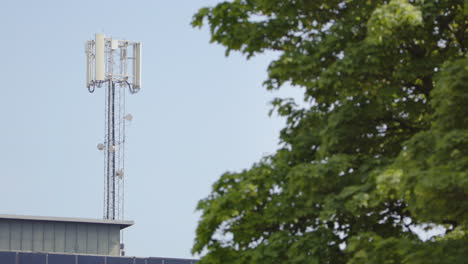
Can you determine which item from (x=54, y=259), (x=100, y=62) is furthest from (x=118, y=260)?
(x=100, y=62)

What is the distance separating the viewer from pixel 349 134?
58.9 feet

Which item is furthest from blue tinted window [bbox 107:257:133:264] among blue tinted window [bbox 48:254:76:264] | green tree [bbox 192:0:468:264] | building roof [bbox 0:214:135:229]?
green tree [bbox 192:0:468:264]

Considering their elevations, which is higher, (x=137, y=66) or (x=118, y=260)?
(x=137, y=66)

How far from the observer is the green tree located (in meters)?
15.9

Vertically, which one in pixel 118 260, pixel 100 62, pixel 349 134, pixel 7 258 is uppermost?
pixel 100 62

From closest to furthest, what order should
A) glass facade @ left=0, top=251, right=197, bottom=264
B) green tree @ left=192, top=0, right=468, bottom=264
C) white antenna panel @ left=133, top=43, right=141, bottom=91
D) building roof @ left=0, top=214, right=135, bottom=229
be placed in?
green tree @ left=192, top=0, right=468, bottom=264 → glass facade @ left=0, top=251, right=197, bottom=264 → building roof @ left=0, top=214, right=135, bottom=229 → white antenna panel @ left=133, top=43, right=141, bottom=91

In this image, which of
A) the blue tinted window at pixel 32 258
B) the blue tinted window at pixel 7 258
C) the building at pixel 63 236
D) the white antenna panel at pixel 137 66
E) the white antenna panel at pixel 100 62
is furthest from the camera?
the white antenna panel at pixel 137 66

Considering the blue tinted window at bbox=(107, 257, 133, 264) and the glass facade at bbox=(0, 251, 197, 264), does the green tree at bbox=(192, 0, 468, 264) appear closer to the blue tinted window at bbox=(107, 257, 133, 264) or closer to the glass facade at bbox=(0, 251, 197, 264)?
the glass facade at bbox=(0, 251, 197, 264)

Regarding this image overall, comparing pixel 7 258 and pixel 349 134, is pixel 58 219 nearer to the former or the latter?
pixel 7 258

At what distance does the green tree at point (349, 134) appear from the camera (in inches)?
624

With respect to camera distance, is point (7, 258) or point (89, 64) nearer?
point (7, 258)

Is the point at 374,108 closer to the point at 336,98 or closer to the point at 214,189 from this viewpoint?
the point at 336,98

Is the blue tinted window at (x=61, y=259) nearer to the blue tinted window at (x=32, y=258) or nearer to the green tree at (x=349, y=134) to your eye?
the blue tinted window at (x=32, y=258)

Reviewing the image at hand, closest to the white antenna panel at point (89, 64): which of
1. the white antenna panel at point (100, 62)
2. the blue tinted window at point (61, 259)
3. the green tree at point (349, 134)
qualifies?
the white antenna panel at point (100, 62)
